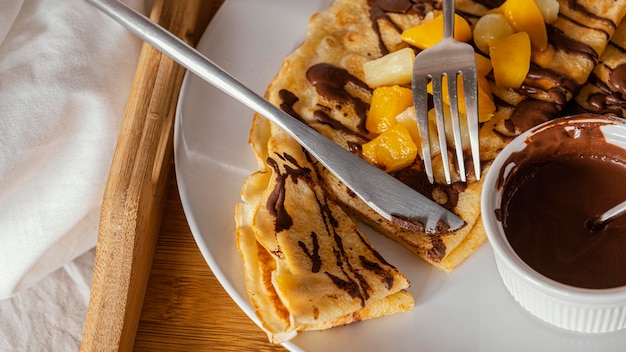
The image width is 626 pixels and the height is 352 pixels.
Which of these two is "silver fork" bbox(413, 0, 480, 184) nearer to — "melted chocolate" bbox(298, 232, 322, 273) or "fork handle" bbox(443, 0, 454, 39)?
"fork handle" bbox(443, 0, 454, 39)

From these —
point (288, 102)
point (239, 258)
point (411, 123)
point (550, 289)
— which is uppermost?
point (288, 102)

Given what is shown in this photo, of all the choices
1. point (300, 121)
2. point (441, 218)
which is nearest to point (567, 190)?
point (441, 218)

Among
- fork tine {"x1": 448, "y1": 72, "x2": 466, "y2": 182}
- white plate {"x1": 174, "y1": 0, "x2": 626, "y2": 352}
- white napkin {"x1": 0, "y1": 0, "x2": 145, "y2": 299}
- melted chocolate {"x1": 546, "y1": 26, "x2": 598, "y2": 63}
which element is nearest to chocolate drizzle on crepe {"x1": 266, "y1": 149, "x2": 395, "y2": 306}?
white plate {"x1": 174, "y1": 0, "x2": 626, "y2": 352}

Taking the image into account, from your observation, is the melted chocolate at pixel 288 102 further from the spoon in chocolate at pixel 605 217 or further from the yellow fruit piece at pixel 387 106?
the spoon in chocolate at pixel 605 217

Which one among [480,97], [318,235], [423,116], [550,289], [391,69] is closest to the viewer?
[550,289]

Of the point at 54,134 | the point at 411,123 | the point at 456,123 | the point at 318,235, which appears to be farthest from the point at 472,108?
the point at 54,134

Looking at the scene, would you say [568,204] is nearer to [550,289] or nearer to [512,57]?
[550,289]

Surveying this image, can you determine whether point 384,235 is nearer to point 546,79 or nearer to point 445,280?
point 445,280
